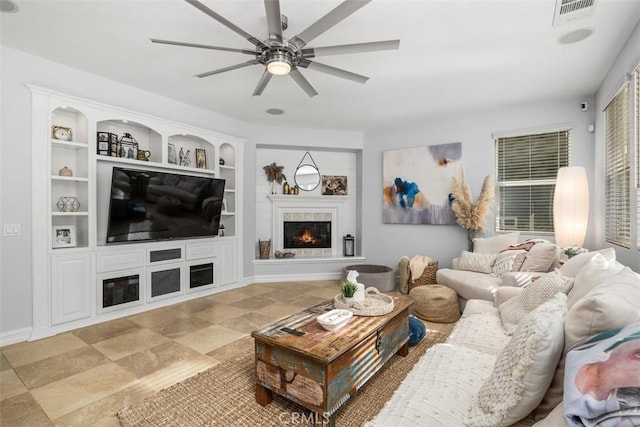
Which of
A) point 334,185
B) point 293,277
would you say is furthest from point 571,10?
point 293,277

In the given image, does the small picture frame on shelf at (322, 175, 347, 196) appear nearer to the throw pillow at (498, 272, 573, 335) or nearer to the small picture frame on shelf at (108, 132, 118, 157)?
the small picture frame on shelf at (108, 132, 118, 157)

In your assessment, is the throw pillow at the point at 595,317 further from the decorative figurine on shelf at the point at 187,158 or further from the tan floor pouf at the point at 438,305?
the decorative figurine on shelf at the point at 187,158

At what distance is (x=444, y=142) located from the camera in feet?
15.7

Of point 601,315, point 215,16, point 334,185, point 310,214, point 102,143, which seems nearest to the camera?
point 601,315

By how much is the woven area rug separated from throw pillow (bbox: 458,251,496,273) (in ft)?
6.88

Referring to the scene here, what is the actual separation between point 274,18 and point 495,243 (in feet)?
12.1

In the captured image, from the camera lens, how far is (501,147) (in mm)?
4426

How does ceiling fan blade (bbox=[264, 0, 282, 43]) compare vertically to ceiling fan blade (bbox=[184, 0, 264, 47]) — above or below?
above

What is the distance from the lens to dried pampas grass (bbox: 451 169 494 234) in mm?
4281

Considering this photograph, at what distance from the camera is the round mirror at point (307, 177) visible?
225 inches

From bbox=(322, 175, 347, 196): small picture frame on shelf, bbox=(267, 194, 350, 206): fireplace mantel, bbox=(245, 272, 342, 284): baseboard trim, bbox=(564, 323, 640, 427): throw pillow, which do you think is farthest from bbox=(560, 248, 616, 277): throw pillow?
bbox=(322, 175, 347, 196): small picture frame on shelf

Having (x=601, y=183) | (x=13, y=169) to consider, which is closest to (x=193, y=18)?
(x=13, y=169)

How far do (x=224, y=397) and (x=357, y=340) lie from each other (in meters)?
0.98

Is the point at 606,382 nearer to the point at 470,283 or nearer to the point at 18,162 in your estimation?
the point at 470,283
